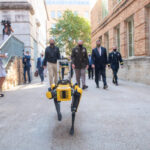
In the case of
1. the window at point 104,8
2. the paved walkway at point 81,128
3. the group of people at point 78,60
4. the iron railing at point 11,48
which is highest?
the window at point 104,8

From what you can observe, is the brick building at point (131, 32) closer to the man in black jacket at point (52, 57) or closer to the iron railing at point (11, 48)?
the man in black jacket at point (52, 57)

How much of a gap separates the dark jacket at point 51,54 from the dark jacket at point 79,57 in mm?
1251

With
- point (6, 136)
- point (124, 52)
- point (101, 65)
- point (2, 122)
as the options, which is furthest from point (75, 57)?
point (124, 52)

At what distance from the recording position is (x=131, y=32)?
12828 mm

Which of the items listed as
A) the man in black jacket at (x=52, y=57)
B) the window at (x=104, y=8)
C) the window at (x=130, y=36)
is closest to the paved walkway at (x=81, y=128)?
the man in black jacket at (x=52, y=57)

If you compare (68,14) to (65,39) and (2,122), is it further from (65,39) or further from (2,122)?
(2,122)

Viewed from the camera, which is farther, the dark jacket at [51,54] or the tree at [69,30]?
the tree at [69,30]

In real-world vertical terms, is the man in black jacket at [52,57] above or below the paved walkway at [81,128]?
above

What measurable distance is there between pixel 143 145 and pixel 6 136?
215cm

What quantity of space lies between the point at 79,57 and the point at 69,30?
26.8 meters

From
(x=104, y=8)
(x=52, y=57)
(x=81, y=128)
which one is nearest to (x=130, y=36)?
(x=104, y=8)

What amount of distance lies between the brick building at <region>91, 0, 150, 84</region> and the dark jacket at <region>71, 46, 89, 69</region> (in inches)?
141

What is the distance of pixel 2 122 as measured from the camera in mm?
4086

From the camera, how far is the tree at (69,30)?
110 feet
